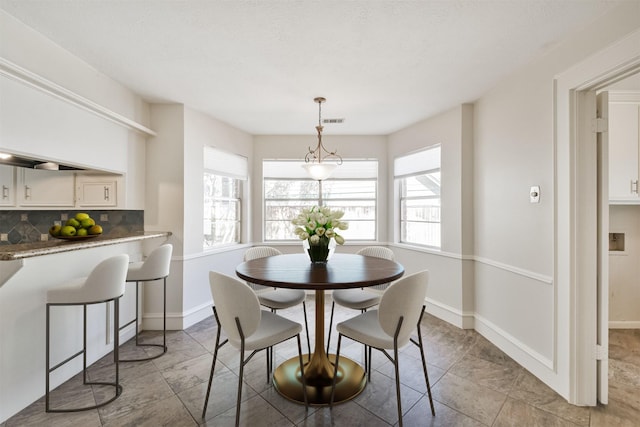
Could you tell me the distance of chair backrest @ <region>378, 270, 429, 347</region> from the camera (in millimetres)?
1665

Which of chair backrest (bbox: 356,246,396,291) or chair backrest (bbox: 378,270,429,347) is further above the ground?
chair backrest (bbox: 356,246,396,291)

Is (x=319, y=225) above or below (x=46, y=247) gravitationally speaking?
above

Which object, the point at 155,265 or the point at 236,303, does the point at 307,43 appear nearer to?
the point at 236,303

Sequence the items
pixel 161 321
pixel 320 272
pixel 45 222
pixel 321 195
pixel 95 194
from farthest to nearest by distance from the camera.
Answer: pixel 321 195
pixel 161 321
pixel 95 194
pixel 45 222
pixel 320 272

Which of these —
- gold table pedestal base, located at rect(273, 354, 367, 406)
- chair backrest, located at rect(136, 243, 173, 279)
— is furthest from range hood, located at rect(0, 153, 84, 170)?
gold table pedestal base, located at rect(273, 354, 367, 406)

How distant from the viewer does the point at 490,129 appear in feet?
9.59

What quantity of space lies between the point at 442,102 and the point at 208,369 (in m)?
3.50

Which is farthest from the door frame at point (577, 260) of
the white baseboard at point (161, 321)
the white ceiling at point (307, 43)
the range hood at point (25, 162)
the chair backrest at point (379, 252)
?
the range hood at point (25, 162)

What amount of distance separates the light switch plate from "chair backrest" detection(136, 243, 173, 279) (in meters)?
3.23

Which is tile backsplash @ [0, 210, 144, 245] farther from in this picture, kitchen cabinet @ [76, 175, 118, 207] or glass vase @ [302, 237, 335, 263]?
glass vase @ [302, 237, 335, 263]

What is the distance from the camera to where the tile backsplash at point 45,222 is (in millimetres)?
2479

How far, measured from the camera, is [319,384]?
2.09 m

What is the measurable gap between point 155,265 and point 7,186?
4.31 feet

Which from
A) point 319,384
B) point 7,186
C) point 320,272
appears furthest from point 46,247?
point 319,384
